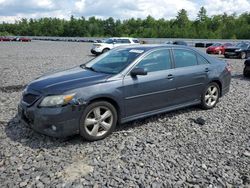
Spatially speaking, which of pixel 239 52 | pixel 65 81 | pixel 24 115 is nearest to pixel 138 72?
pixel 65 81

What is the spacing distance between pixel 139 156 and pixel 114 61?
2.03 metres

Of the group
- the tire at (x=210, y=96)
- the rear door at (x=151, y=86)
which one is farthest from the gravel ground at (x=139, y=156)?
the tire at (x=210, y=96)

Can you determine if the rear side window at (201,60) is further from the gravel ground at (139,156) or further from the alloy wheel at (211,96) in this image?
the gravel ground at (139,156)

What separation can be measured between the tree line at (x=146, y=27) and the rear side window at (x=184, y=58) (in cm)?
7616

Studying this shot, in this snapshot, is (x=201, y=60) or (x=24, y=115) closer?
(x=24, y=115)

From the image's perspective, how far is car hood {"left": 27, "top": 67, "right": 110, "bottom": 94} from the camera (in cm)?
434

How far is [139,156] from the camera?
13.4ft

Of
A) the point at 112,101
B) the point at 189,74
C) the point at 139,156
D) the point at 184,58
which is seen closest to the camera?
the point at 139,156

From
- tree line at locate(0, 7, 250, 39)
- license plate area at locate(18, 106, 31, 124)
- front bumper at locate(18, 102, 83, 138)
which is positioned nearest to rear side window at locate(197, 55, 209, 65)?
front bumper at locate(18, 102, 83, 138)

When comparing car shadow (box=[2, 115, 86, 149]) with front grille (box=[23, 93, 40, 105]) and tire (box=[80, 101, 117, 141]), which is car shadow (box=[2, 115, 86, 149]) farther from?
front grille (box=[23, 93, 40, 105])

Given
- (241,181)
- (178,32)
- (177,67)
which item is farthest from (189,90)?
(178,32)

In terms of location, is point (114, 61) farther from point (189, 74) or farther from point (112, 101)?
point (189, 74)

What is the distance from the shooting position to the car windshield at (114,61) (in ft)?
16.3

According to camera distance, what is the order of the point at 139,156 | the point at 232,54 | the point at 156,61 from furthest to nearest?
the point at 232,54 < the point at 156,61 < the point at 139,156
